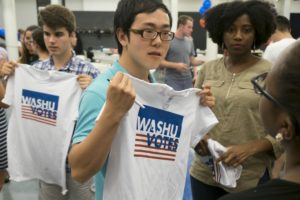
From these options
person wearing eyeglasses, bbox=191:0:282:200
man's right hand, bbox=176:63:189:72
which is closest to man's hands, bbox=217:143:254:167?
person wearing eyeglasses, bbox=191:0:282:200

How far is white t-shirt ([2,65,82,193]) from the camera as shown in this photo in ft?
7.13

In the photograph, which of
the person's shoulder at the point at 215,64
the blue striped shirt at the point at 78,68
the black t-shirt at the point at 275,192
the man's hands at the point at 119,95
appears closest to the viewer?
the black t-shirt at the point at 275,192

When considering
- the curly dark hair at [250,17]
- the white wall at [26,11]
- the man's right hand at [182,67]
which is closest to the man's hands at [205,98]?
the curly dark hair at [250,17]

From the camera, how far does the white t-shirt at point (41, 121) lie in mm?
2174

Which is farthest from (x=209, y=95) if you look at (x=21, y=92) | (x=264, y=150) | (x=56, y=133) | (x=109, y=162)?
(x=21, y=92)

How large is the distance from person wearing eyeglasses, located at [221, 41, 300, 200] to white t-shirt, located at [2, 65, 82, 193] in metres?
1.53

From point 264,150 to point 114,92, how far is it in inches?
40.6

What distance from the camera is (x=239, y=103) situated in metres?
1.75

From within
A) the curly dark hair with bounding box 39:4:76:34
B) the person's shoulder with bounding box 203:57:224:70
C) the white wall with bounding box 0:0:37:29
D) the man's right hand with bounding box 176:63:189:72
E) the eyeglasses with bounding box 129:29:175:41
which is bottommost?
the man's right hand with bounding box 176:63:189:72

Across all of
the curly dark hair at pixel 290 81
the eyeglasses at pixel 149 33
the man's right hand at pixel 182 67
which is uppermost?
the eyeglasses at pixel 149 33

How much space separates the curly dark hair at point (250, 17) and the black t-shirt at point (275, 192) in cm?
126

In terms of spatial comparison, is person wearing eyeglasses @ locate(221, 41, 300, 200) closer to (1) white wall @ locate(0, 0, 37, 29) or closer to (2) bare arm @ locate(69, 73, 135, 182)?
(2) bare arm @ locate(69, 73, 135, 182)

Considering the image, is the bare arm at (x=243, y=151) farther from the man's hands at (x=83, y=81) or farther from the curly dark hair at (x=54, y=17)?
the curly dark hair at (x=54, y=17)

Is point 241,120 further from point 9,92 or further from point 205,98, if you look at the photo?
point 9,92
